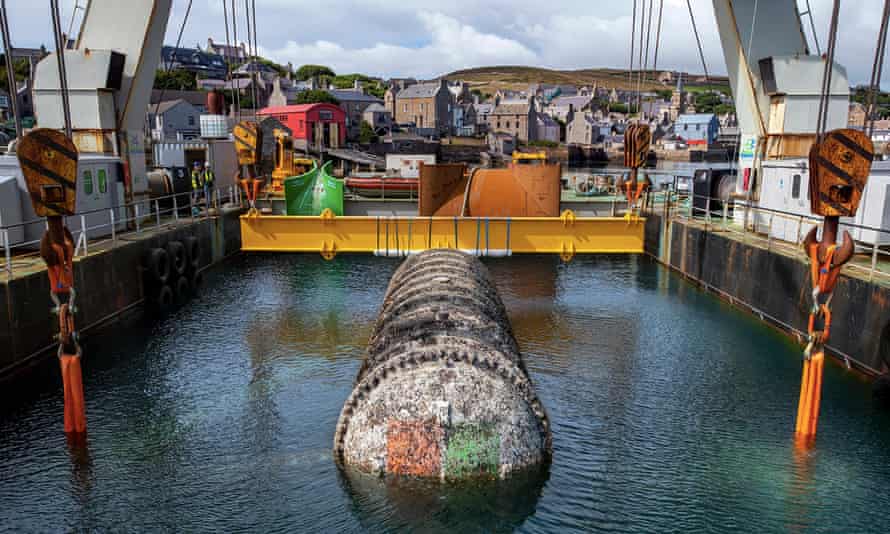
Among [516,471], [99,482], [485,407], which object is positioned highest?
[485,407]

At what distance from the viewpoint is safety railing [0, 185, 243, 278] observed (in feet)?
52.7

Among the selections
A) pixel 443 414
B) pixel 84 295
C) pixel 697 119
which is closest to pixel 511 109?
pixel 697 119

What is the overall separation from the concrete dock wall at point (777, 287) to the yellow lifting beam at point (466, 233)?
362 cm

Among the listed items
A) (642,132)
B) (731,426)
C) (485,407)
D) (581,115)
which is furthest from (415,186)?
(581,115)

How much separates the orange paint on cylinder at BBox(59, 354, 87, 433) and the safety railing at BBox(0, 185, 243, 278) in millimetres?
3873

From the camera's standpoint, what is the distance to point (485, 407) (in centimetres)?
897

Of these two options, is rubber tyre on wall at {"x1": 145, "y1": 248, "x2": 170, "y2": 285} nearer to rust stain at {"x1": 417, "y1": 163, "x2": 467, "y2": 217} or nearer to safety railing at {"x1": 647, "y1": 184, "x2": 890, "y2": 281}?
rust stain at {"x1": 417, "y1": 163, "x2": 467, "y2": 217}

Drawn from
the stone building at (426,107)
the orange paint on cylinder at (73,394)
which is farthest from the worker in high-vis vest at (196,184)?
Result: the stone building at (426,107)

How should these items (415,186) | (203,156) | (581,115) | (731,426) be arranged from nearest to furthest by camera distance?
(731,426) < (203,156) < (415,186) < (581,115)

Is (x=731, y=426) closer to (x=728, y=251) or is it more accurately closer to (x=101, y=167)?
(x=728, y=251)

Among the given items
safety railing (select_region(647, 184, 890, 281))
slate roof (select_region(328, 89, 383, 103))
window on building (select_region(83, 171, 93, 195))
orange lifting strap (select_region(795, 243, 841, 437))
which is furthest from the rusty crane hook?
slate roof (select_region(328, 89, 383, 103))

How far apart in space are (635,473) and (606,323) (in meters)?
9.22

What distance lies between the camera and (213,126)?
44.2 meters

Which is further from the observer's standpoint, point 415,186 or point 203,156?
point 415,186
